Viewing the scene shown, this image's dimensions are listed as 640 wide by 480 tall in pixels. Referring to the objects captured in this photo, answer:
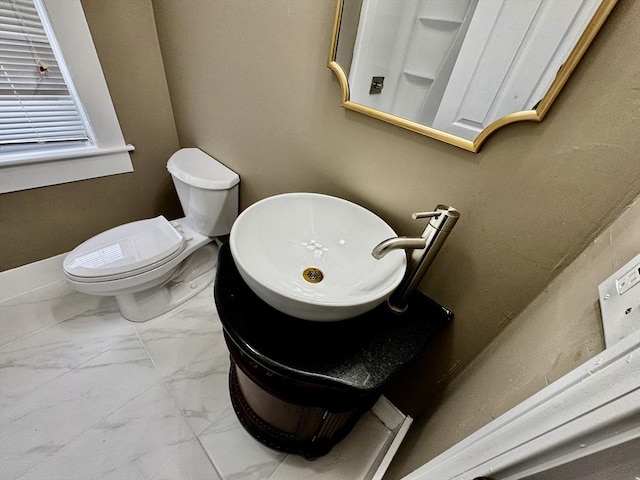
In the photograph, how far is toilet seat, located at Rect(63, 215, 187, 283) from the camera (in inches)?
43.1

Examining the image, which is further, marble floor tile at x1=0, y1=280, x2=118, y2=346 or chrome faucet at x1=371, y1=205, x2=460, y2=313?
marble floor tile at x1=0, y1=280, x2=118, y2=346

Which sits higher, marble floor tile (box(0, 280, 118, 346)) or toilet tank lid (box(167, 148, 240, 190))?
toilet tank lid (box(167, 148, 240, 190))

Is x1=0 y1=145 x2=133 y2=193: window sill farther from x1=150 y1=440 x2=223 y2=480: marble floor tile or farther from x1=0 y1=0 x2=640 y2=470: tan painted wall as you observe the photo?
x1=150 y1=440 x2=223 y2=480: marble floor tile

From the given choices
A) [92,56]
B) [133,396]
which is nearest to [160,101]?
[92,56]

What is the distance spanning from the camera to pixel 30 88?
3.80 feet

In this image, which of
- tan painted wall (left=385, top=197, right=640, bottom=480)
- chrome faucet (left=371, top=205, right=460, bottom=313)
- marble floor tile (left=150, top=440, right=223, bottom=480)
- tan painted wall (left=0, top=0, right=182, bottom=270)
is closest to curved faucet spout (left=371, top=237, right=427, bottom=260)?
chrome faucet (left=371, top=205, right=460, bottom=313)

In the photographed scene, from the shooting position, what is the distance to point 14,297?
1399 mm

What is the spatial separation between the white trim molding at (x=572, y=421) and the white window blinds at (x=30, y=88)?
183cm

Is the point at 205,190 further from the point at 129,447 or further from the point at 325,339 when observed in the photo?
the point at 129,447

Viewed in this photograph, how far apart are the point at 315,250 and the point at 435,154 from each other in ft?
1.38

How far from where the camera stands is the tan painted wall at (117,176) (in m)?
1.22

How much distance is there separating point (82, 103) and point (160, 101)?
33 centimetres

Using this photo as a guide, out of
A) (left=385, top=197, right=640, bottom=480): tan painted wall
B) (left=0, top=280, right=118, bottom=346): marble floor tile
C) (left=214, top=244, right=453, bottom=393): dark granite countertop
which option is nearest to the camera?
(left=385, top=197, right=640, bottom=480): tan painted wall

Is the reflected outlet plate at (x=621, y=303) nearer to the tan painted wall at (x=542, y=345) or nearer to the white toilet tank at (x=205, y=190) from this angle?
the tan painted wall at (x=542, y=345)
